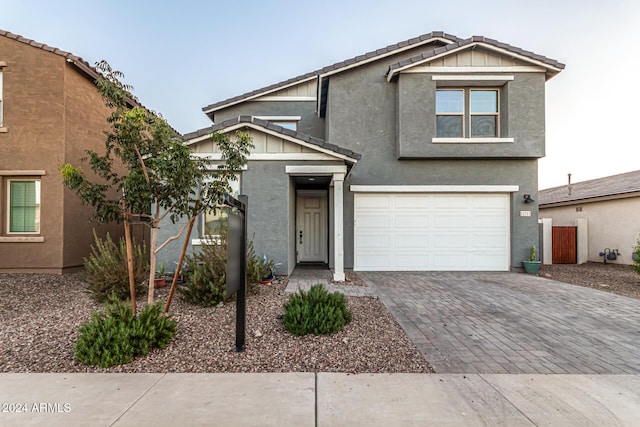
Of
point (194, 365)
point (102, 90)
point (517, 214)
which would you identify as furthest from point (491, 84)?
point (194, 365)

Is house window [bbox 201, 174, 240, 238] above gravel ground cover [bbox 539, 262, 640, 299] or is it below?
above

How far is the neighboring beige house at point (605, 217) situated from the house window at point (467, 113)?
5401 millimetres

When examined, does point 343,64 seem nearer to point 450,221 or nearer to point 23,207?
point 450,221

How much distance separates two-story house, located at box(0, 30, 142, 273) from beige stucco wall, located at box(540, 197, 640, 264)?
1895 cm

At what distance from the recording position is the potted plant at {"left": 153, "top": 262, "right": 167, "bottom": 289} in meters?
7.09

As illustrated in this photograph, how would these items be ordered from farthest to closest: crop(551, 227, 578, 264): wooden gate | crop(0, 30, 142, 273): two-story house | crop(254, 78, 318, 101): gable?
crop(551, 227, 578, 264): wooden gate
crop(254, 78, 318, 101): gable
crop(0, 30, 142, 273): two-story house

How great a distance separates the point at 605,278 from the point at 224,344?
11.1m

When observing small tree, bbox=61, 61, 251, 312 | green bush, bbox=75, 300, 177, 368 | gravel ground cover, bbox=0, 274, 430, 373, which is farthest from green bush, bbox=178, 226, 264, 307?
green bush, bbox=75, 300, 177, 368

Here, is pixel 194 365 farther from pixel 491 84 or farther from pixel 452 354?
pixel 491 84

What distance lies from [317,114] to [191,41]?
8077 millimetres

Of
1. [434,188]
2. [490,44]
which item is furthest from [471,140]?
[490,44]

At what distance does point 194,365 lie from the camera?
12.0 feet

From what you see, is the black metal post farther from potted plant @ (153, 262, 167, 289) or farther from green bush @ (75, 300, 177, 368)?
potted plant @ (153, 262, 167, 289)

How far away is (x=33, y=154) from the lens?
875 cm
